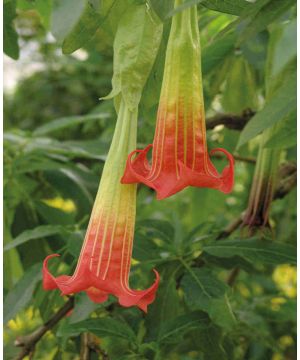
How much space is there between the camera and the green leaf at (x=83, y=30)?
88 cm

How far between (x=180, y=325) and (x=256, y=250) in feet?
0.64

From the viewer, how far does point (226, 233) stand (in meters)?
1.36

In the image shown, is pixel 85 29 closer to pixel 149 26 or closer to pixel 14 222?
pixel 149 26

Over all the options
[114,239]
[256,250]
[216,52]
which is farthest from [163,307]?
[216,52]

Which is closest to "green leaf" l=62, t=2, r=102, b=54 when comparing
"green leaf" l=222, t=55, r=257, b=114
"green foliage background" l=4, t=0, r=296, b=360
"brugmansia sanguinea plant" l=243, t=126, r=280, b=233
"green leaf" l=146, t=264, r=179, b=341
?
"green foliage background" l=4, t=0, r=296, b=360

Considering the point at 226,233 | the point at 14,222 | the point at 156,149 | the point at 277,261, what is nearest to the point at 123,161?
the point at 156,149

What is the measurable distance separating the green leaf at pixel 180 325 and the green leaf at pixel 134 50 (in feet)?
1.39

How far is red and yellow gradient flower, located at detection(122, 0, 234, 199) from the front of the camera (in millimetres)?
802

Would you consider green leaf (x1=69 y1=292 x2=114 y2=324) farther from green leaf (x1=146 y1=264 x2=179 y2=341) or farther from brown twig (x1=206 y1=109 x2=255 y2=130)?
brown twig (x1=206 y1=109 x2=255 y2=130)

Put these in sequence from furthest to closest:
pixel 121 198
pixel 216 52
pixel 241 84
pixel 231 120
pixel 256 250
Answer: pixel 241 84
pixel 231 120
pixel 216 52
pixel 256 250
pixel 121 198

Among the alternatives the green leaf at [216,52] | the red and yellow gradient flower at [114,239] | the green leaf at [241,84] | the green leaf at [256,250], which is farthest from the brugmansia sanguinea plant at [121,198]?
the green leaf at [241,84]

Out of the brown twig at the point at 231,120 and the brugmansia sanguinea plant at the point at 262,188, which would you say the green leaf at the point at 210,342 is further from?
the brown twig at the point at 231,120

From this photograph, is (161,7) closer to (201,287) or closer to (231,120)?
(201,287)

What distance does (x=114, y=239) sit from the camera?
2.71 ft
